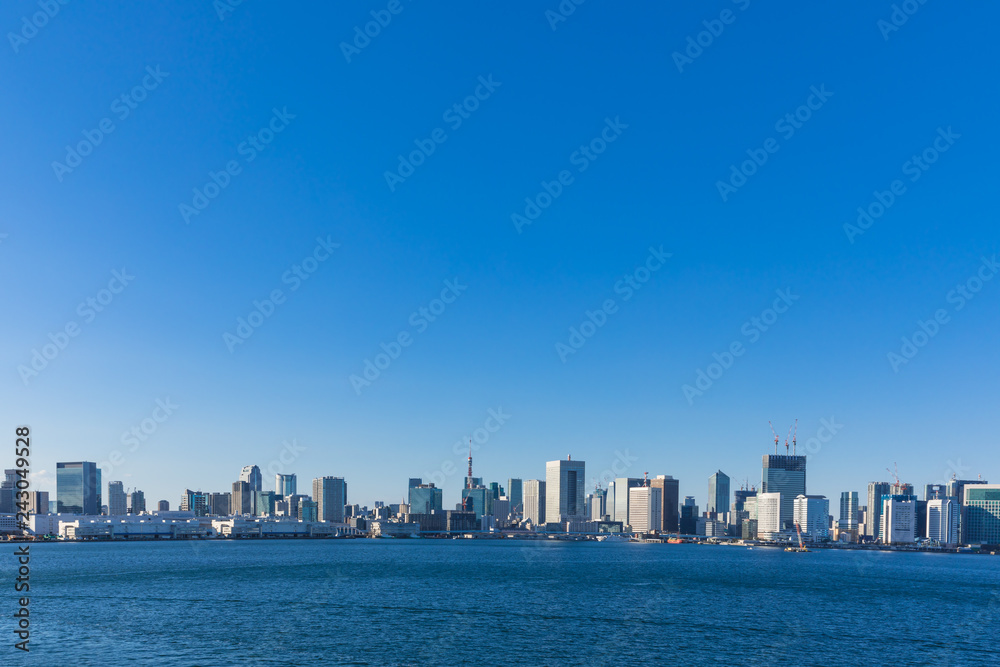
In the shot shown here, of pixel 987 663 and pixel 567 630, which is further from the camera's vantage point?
pixel 567 630

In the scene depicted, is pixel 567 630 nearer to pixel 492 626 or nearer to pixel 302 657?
pixel 492 626

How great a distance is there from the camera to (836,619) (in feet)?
182

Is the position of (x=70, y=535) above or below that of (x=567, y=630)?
below

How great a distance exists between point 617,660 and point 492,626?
1196 cm

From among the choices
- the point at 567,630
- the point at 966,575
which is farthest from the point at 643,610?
the point at 966,575

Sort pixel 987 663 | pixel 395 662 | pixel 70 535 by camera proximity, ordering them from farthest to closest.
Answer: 1. pixel 70 535
2. pixel 987 663
3. pixel 395 662

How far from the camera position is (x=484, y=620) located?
5128 cm

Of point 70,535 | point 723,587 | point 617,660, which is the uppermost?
point 617,660

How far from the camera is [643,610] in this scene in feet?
189

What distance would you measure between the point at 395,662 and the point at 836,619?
120 feet

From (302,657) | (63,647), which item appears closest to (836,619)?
(302,657)

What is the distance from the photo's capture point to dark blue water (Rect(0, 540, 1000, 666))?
40.4 meters

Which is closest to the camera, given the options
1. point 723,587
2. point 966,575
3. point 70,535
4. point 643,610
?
point 643,610

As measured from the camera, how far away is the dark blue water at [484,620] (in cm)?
4041
